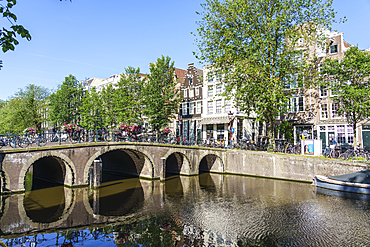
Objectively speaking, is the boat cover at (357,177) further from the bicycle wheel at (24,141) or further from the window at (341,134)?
the bicycle wheel at (24,141)

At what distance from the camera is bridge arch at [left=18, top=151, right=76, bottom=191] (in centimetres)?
1931

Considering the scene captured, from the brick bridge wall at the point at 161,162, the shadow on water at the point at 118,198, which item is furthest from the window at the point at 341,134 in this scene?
the shadow on water at the point at 118,198

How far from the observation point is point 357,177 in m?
19.8

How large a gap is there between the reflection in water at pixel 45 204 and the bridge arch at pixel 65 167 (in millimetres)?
877

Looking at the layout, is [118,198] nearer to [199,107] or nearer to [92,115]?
Result: [199,107]

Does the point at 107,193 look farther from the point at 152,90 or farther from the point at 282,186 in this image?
the point at 152,90

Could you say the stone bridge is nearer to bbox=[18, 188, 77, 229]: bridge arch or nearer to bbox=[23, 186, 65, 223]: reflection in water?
bbox=[23, 186, 65, 223]: reflection in water

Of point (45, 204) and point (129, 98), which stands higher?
point (129, 98)

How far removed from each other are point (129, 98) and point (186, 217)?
27.5 m

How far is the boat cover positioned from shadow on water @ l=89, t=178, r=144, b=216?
1566 centimetres

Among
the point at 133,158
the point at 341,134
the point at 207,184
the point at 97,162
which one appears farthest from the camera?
the point at 341,134

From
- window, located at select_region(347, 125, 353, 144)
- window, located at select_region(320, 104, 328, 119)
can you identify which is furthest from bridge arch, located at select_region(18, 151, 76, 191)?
window, located at select_region(347, 125, 353, 144)

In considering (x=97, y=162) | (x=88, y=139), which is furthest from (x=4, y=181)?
(x=88, y=139)

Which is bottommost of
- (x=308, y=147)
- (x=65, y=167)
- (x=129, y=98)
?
(x=65, y=167)
